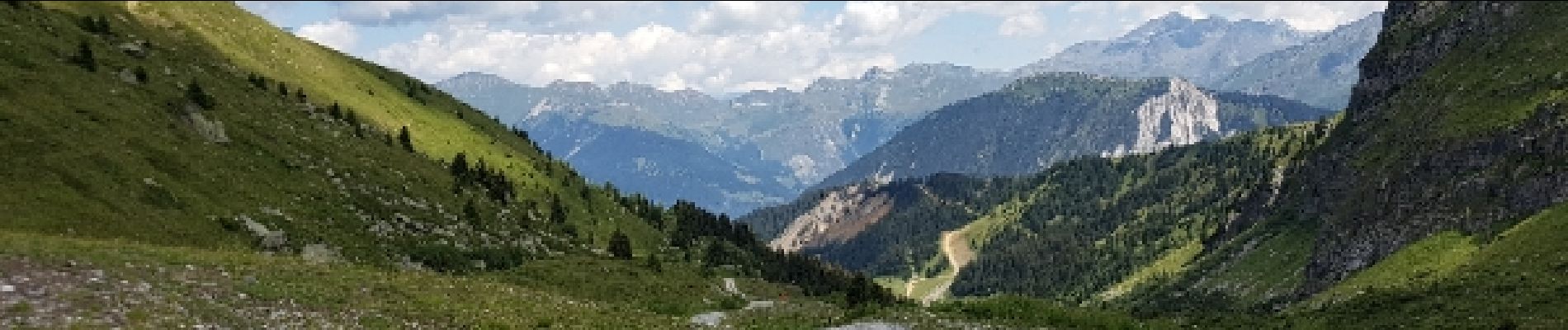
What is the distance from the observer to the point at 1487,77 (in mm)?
148375

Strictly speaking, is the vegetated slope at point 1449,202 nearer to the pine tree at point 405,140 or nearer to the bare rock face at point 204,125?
the bare rock face at point 204,125

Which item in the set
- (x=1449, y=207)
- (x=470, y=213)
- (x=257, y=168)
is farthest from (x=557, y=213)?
(x=1449, y=207)

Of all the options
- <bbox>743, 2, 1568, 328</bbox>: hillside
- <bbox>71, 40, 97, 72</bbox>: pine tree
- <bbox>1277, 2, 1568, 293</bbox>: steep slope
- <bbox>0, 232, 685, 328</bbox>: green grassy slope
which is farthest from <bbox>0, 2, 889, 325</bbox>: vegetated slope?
<bbox>1277, 2, 1568, 293</bbox>: steep slope

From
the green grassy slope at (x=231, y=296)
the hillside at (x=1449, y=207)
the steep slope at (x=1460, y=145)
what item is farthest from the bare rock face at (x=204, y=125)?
the steep slope at (x=1460, y=145)

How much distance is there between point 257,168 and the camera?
61.2 meters

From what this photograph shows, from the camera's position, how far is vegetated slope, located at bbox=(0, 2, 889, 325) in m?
46.3

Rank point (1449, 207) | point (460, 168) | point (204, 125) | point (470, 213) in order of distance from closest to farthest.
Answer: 1. point (204, 125)
2. point (470, 213)
3. point (460, 168)
4. point (1449, 207)

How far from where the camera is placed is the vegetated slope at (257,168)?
46312 millimetres

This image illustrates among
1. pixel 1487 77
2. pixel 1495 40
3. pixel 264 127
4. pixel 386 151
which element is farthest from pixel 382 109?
pixel 1495 40

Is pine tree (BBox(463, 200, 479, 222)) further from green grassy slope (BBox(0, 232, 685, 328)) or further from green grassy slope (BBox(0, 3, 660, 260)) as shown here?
green grassy slope (BBox(0, 232, 685, 328))

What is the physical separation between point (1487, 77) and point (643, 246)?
12795cm

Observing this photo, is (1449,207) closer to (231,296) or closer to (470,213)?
(470,213)

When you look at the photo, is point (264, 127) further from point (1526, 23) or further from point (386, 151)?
point (1526, 23)

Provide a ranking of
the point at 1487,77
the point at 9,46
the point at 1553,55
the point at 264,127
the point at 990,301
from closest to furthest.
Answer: the point at 990,301 → the point at 9,46 → the point at 264,127 → the point at 1553,55 → the point at 1487,77
